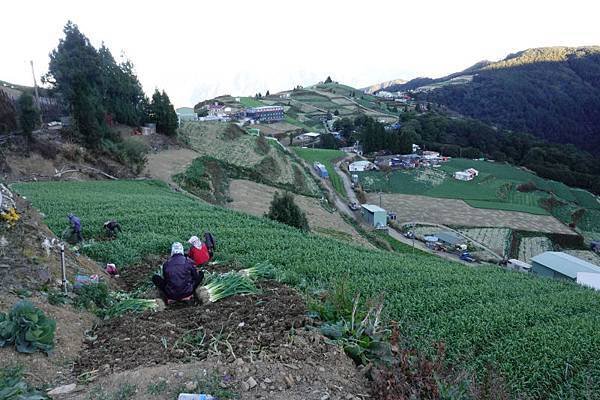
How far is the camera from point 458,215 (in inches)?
1781

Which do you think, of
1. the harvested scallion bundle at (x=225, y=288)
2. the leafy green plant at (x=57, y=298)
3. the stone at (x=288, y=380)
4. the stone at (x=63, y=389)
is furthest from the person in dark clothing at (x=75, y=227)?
the stone at (x=288, y=380)

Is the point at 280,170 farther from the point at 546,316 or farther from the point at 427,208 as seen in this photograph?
the point at 546,316

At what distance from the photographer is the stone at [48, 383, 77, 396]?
3.83 metres

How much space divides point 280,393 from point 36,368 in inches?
95.2

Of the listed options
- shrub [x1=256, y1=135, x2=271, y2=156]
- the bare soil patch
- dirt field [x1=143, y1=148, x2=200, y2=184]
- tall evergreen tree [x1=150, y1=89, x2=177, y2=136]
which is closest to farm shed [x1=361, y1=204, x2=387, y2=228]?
shrub [x1=256, y1=135, x2=271, y2=156]

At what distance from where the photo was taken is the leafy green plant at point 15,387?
11.3 feet

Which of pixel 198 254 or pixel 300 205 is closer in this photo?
pixel 198 254

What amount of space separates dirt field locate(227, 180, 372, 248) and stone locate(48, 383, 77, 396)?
22.4 m

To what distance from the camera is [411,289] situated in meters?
8.13

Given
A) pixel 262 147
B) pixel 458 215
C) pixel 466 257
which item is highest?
pixel 262 147

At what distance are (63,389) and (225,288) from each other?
2.57m

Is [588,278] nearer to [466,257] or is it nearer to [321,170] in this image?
[466,257]

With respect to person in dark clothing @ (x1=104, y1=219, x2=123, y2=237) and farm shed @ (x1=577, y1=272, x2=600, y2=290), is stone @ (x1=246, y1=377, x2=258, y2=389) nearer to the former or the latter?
person in dark clothing @ (x1=104, y1=219, x2=123, y2=237)

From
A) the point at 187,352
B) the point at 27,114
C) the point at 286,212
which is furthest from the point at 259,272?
the point at 27,114
